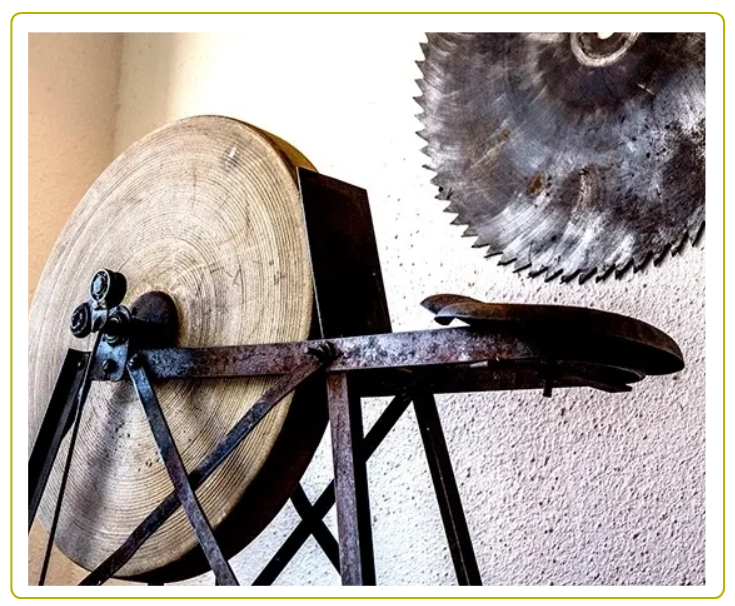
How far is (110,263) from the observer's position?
5.57 ft

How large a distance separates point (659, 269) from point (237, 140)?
739 mm

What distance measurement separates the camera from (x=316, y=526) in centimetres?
165

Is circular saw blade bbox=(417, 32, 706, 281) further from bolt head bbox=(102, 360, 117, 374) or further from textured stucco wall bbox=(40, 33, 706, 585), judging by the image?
bolt head bbox=(102, 360, 117, 374)

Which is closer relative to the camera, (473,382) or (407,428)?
(473,382)

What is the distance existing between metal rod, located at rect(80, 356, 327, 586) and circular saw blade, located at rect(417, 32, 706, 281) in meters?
0.63

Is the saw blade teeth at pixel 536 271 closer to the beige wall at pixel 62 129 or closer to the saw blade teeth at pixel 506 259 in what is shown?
the saw blade teeth at pixel 506 259

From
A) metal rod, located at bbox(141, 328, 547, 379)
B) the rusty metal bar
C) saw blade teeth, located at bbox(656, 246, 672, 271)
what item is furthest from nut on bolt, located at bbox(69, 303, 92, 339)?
saw blade teeth, located at bbox(656, 246, 672, 271)

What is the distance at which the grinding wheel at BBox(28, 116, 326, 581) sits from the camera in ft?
4.59

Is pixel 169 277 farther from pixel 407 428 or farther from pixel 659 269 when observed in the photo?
pixel 659 269

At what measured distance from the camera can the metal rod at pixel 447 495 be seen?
1.45 metres

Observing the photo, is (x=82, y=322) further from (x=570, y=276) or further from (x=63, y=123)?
(x=63, y=123)

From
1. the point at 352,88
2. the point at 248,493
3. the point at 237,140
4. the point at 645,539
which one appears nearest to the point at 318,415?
the point at 248,493

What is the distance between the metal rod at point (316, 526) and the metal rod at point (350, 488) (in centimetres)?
41
